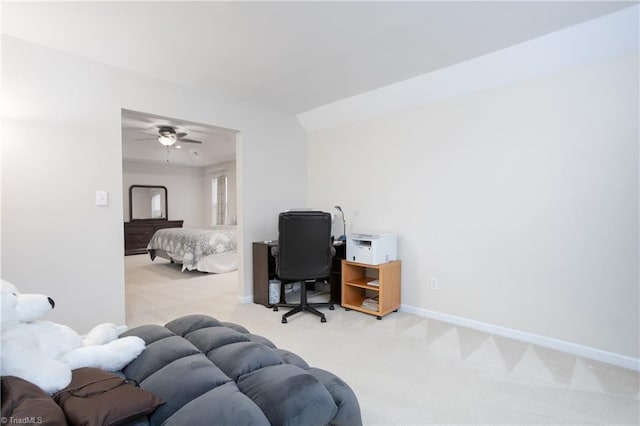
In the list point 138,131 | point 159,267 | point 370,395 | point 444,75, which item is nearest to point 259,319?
point 370,395

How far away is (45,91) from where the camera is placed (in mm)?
2490

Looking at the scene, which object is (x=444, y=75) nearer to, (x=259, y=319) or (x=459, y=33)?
(x=459, y=33)

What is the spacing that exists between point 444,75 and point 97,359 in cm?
326

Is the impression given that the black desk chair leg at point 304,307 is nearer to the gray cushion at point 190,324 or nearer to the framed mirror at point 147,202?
the gray cushion at point 190,324

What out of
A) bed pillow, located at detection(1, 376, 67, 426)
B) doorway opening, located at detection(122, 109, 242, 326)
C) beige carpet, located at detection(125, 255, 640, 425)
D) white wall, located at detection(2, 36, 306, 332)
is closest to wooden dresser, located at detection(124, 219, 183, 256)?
doorway opening, located at detection(122, 109, 242, 326)

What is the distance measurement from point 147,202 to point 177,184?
2.98 feet

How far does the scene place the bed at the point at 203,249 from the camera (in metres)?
5.46

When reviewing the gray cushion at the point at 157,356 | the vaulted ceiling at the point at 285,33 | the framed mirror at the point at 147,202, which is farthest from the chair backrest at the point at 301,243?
the framed mirror at the point at 147,202

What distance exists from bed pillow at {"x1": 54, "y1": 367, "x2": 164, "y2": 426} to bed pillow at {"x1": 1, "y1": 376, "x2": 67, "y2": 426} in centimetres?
4

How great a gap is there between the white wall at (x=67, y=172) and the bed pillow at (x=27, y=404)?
1.98 m

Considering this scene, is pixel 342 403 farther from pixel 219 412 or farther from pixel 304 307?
pixel 304 307

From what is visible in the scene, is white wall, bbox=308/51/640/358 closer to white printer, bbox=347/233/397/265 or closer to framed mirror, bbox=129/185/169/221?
white printer, bbox=347/233/397/265

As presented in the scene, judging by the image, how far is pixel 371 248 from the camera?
10.9ft

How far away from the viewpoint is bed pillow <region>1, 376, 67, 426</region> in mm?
814
